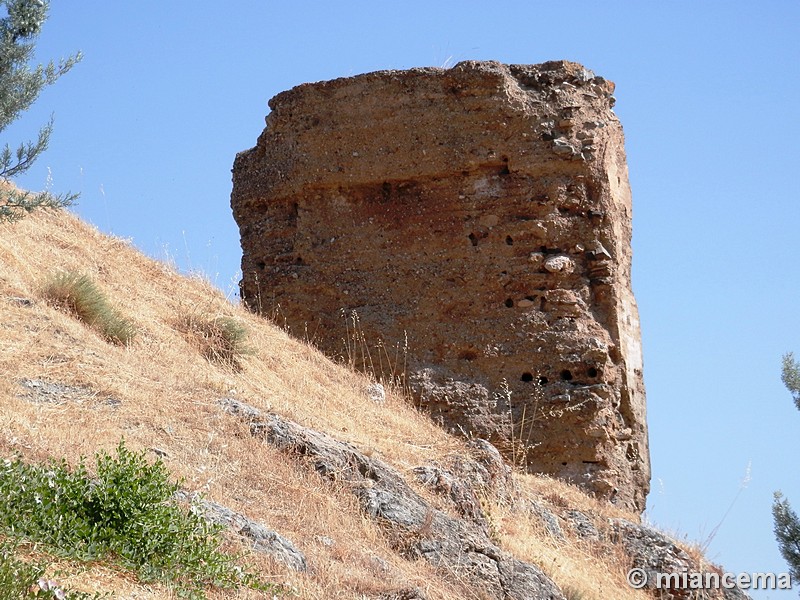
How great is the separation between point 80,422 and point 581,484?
5.40 metres

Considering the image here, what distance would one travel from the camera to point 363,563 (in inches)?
279

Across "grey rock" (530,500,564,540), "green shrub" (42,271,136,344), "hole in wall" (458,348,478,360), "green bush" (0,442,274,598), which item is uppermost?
"hole in wall" (458,348,478,360)

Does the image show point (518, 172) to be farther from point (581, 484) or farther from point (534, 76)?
point (581, 484)

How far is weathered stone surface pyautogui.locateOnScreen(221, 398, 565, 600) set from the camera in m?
7.84

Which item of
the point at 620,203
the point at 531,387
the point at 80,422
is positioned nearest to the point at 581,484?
the point at 531,387

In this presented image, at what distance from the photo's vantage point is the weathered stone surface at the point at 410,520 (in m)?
7.84

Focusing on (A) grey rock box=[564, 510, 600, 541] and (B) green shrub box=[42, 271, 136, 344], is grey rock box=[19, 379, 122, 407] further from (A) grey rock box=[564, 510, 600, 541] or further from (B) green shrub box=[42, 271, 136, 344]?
(A) grey rock box=[564, 510, 600, 541]

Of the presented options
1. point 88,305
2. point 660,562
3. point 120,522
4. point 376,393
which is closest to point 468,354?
point 376,393

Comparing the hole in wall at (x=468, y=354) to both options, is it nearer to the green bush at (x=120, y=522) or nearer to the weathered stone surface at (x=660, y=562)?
the weathered stone surface at (x=660, y=562)

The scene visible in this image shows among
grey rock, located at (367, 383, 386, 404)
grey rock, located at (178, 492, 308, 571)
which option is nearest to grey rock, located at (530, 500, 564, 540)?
grey rock, located at (367, 383, 386, 404)

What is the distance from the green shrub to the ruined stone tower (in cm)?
293

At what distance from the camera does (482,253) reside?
39.2ft

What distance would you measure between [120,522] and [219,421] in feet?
7.60

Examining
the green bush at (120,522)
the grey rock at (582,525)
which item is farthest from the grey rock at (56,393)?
the grey rock at (582,525)
